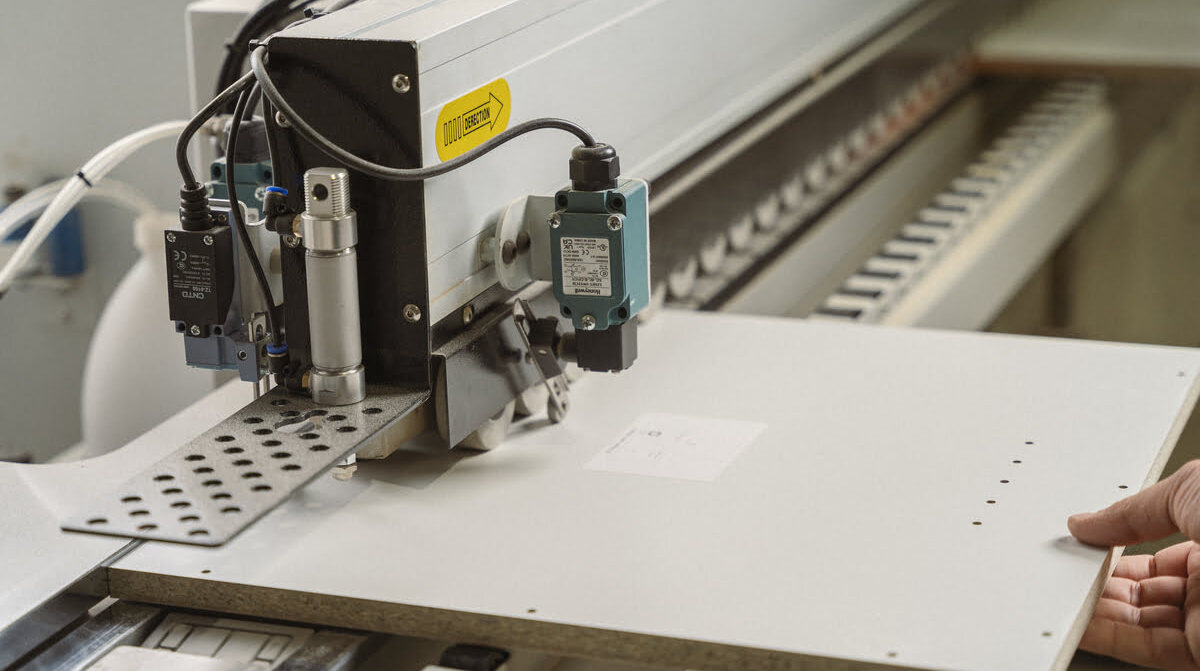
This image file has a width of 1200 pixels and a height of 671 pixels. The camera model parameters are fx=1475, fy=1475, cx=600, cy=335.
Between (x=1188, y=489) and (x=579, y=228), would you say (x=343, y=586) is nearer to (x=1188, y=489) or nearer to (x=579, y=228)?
(x=579, y=228)

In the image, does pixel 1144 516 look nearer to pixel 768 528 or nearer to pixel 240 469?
pixel 768 528

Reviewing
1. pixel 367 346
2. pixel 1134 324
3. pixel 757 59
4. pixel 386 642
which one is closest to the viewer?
pixel 386 642

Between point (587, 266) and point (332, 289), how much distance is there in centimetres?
27

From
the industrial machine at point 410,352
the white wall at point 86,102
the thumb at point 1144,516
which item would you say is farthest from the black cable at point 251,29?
the thumb at point 1144,516

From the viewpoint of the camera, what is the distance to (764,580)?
126 cm

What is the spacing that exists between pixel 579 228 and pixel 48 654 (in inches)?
24.6

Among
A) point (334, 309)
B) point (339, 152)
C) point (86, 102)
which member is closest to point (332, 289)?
point (334, 309)

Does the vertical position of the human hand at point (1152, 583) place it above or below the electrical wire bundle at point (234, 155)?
below

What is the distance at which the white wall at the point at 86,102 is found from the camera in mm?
2457

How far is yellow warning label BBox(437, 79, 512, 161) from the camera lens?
1.37 m

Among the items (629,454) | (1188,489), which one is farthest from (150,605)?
(1188,489)

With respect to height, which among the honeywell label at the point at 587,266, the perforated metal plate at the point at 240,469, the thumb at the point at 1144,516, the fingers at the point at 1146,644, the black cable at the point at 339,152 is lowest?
the fingers at the point at 1146,644

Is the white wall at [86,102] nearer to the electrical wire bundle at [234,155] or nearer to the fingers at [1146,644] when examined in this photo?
the electrical wire bundle at [234,155]

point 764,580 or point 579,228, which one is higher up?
point 579,228
